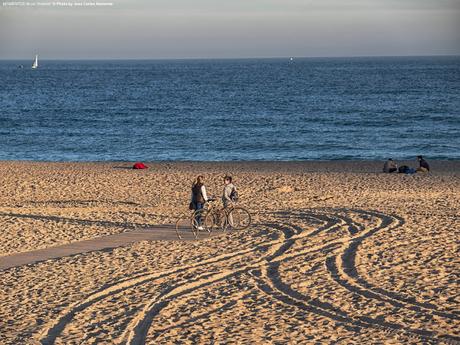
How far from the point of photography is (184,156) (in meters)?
45.2

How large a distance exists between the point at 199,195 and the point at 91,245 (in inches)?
112

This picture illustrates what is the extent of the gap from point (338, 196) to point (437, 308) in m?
13.6

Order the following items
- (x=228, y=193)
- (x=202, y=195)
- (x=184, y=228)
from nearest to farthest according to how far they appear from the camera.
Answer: (x=202, y=195) < (x=228, y=193) < (x=184, y=228)

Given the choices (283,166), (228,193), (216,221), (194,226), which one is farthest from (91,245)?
(283,166)

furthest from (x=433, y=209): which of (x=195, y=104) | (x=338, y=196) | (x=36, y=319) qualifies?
(x=195, y=104)

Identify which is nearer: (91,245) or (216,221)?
(91,245)

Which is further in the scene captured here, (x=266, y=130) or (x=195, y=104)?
(x=195, y=104)

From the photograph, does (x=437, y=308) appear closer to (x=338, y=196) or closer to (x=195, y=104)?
(x=338, y=196)

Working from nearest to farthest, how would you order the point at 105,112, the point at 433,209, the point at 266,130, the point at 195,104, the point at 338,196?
the point at 433,209 < the point at 338,196 < the point at 266,130 < the point at 105,112 < the point at 195,104

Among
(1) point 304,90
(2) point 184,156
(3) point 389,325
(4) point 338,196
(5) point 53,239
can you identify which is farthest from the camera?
(1) point 304,90

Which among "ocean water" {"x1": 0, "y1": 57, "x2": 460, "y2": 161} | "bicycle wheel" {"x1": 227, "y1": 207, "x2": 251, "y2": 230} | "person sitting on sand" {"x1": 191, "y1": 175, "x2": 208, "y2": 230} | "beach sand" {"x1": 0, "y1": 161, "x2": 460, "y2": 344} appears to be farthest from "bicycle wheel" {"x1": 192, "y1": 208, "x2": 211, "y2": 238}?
"ocean water" {"x1": 0, "y1": 57, "x2": 460, "y2": 161}

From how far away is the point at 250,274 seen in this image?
14.5 metres

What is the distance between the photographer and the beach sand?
36.9 feet

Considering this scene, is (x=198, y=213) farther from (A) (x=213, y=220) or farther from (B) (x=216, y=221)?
(B) (x=216, y=221)
